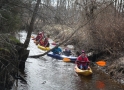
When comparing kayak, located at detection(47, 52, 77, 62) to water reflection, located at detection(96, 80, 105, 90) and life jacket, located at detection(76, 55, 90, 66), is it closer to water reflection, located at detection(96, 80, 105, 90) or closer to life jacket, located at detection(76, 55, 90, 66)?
life jacket, located at detection(76, 55, 90, 66)

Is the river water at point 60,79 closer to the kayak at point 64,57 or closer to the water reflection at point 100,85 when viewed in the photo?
the water reflection at point 100,85

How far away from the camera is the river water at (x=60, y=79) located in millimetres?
9264

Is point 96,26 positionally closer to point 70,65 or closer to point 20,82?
point 70,65

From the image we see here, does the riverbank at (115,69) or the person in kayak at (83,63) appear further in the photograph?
the person in kayak at (83,63)

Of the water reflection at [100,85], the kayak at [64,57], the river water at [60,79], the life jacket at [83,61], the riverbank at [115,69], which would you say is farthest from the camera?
the kayak at [64,57]

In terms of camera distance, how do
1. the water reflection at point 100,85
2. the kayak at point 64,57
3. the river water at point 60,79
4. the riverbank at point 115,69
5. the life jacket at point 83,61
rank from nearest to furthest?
the river water at point 60,79
the water reflection at point 100,85
the riverbank at point 115,69
the life jacket at point 83,61
the kayak at point 64,57

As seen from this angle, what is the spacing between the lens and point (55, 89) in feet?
29.3

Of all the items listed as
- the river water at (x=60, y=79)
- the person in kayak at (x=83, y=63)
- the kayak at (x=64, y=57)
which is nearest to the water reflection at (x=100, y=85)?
the river water at (x=60, y=79)

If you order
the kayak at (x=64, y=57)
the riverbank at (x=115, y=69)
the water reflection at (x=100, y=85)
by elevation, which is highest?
the kayak at (x=64, y=57)

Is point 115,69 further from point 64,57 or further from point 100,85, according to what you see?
point 64,57

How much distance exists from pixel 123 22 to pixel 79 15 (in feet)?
18.8

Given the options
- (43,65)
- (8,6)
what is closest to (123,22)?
(43,65)

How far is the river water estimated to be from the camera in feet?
30.4

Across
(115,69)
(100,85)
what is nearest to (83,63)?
(115,69)
